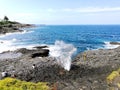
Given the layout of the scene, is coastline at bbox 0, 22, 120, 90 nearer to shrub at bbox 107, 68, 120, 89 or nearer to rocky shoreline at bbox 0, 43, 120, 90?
rocky shoreline at bbox 0, 43, 120, 90

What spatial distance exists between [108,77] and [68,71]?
4576 mm

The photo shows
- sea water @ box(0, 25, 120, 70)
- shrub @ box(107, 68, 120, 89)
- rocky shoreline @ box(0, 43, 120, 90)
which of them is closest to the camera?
rocky shoreline @ box(0, 43, 120, 90)

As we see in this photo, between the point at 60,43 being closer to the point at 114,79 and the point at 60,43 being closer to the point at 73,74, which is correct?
the point at 73,74

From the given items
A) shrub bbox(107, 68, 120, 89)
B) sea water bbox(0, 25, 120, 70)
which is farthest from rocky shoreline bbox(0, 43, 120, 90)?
sea water bbox(0, 25, 120, 70)

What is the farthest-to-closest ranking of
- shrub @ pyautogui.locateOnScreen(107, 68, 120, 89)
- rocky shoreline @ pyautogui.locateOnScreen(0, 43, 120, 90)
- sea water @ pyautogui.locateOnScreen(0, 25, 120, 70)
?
sea water @ pyautogui.locateOnScreen(0, 25, 120, 70)
shrub @ pyautogui.locateOnScreen(107, 68, 120, 89)
rocky shoreline @ pyautogui.locateOnScreen(0, 43, 120, 90)

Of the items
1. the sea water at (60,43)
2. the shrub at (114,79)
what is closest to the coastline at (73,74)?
the shrub at (114,79)

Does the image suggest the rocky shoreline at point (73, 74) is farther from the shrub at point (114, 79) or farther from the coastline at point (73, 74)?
the shrub at point (114, 79)

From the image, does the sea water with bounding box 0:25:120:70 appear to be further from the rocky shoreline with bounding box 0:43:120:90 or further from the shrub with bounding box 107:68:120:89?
the shrub with bounding box 107:68:120:89

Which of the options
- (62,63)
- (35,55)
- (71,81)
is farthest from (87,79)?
(35,55)

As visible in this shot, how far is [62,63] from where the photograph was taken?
2908 centimetres

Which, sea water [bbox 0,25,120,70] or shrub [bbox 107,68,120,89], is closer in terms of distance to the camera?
shrub [bbox 107,68,120,89]

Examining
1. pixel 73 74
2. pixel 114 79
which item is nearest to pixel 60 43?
pixel 73 74

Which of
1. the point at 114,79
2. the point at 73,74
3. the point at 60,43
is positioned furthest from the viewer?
the point at 60,43

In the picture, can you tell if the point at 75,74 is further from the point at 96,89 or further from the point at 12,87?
the point at 12,87
